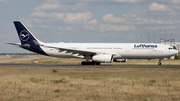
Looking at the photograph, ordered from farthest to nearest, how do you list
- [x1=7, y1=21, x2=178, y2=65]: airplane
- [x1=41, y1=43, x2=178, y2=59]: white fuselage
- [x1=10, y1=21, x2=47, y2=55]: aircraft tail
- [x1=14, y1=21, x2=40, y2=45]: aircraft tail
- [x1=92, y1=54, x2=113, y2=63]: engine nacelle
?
[x1=14, y1=21, x2=40, y2=45]: aircraft tail < [x1=10, y1=21, x2=47, y2=55]: aircraft tail < [x1=41, y1=43, x2=178, y2=59]: white fuselage < [x1=7, y1=21, x2=178, y2=65]: airplane < [x1=92, y1=54, x2=113, y2=63]: engine nacelle

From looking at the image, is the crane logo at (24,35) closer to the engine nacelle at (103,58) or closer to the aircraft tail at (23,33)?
the aircraft tail at (23,33)

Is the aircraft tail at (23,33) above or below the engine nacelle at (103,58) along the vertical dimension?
above

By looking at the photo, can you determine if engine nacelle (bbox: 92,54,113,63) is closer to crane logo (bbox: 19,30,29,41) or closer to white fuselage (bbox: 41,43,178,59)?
white fuselage (bbox: 41,43,178,59)

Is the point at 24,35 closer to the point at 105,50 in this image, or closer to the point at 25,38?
the point at 25,38

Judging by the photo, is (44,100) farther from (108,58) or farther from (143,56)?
(143,56)

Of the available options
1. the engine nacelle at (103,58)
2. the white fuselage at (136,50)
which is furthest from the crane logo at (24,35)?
the engine nacelle at (103,58)

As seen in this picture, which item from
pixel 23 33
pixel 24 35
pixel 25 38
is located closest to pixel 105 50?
pixel 25 38

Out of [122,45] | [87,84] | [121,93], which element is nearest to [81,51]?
[122,45]

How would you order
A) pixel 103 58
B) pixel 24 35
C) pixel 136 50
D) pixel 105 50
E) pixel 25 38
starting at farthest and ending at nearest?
pixel 25 38
pixel 24 35
pixel 105 50
pixel 136 50
pixel 103 58

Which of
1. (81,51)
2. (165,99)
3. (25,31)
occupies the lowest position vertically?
(165,99)

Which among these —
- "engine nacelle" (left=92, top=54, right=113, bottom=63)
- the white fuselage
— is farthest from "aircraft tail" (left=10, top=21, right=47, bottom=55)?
"engine nacelle" (left=92, top=54, right=113, bottom=63)

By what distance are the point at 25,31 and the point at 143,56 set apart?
2216cm

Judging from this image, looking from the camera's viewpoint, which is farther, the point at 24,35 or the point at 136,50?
the point at 24,35

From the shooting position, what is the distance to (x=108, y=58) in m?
39.5
